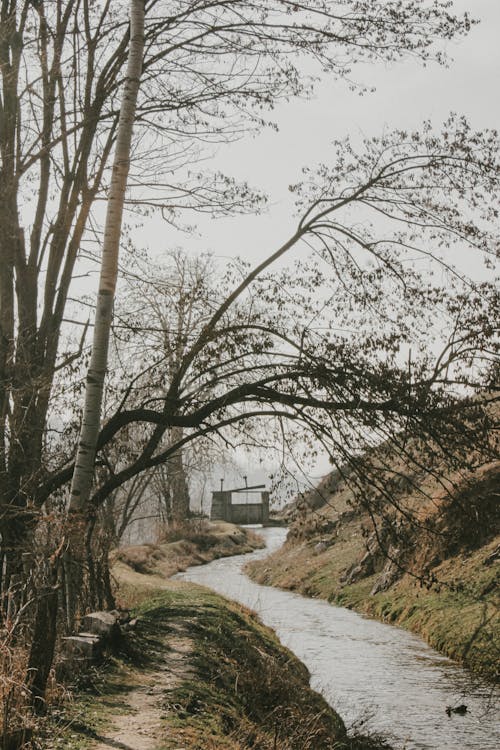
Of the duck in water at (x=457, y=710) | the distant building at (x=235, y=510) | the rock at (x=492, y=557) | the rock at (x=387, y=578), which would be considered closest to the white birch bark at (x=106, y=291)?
the duck in water at (x=457, y=710)

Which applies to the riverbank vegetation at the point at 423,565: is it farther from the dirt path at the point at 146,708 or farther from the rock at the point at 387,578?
the dirt path at the point at 146,708

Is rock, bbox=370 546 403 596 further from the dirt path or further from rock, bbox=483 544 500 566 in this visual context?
the dirt path

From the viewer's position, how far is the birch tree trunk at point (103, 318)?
28.1ft

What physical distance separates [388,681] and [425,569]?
3.08 metres

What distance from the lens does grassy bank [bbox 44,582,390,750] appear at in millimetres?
6402

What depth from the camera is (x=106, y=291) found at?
349 inches

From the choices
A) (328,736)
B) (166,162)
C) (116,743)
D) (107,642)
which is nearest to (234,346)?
(166,162)

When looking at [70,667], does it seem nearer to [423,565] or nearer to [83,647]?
[83,647]

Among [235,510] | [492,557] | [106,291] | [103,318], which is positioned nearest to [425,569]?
[103,318]

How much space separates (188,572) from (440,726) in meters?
18.0

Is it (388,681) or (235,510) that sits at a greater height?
(235,510)

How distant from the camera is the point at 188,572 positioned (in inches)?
1041

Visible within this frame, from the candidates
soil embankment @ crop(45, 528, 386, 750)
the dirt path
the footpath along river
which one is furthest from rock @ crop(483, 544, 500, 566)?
the dirt path

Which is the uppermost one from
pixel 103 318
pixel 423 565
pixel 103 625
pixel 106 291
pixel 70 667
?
pixel 106 291
